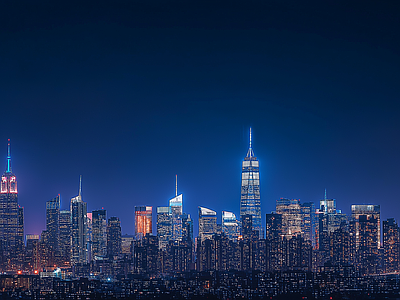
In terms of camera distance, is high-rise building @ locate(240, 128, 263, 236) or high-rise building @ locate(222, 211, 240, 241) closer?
high-rise building @ locate(222, 211, 240, 241)

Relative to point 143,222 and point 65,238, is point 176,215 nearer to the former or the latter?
point 143,222

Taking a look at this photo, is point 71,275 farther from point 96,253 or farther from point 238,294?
point 238,294

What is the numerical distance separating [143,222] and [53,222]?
5.07 metres

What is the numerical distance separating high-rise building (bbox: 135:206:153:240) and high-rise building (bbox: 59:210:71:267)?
3.66 meters

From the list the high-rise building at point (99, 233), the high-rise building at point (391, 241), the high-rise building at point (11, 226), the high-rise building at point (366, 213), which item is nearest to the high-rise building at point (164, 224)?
the high-rise building at point (99, 233)

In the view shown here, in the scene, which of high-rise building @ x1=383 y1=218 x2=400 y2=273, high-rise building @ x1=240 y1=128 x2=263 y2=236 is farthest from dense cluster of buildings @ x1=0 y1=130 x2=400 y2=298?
high-rise building @ x1=240 y1=128 x2=263 y2=236

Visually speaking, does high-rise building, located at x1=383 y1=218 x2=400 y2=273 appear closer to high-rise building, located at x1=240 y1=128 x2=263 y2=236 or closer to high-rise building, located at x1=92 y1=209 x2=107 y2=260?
high-rise building, located at x1=240 y1=128 x2=263 y2=236

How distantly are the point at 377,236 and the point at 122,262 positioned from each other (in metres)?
12.7

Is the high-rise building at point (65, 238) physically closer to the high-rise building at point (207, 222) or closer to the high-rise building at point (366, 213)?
the high-rise building at point (207, 222)

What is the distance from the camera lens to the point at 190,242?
113ft

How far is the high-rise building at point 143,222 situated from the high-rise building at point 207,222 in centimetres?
283

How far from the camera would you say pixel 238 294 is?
68.5 ft

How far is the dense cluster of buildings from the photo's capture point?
97.7 feet

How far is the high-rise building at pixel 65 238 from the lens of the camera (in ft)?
104
